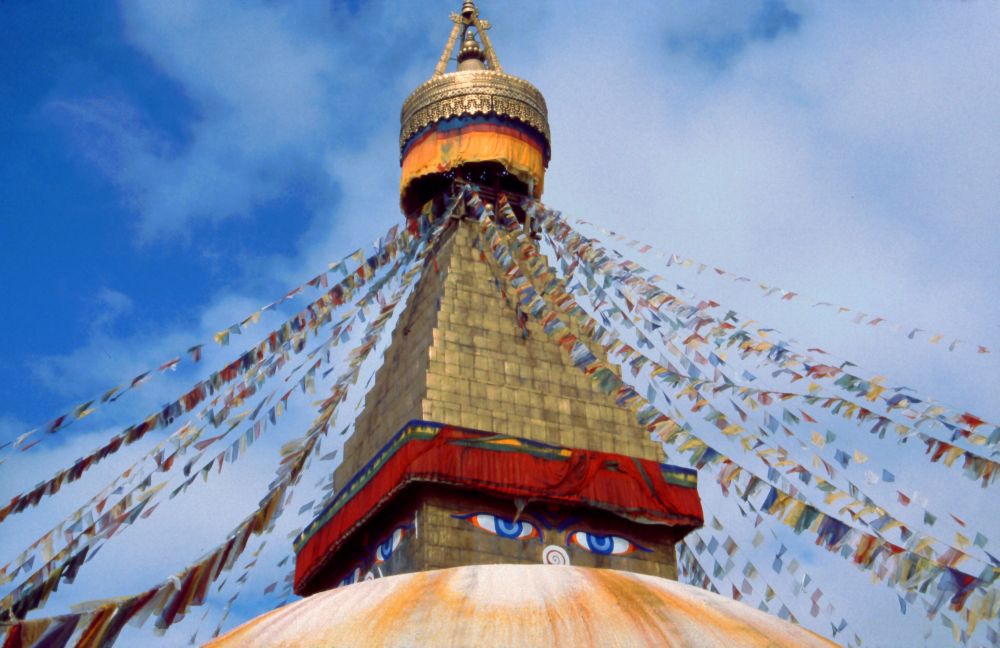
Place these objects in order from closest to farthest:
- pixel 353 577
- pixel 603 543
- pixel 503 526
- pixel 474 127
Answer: pixel 503 526 → pixel 603 543 → pixel 353 577 → pixel 474 127

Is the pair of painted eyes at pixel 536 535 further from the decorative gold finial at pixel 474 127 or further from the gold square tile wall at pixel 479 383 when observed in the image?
the decorative gold finial at pixel 474 127

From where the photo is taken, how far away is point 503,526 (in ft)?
35.1

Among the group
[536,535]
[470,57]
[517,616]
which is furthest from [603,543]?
[470,57]

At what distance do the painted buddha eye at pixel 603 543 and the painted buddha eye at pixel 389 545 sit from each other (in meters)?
1.49

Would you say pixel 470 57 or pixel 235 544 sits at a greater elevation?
pixel 470 57

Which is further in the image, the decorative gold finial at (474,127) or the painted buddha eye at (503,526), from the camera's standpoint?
the decorative gold finial at (474,127)

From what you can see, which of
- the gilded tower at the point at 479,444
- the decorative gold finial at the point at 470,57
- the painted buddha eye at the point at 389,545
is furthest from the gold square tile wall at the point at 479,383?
the decorative gold finial at the point at 470,57

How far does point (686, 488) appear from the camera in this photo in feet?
37.1

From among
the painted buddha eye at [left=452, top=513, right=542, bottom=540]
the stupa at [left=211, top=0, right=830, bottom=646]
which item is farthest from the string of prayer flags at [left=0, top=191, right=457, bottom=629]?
the painted buddha eye at [left=452, top=513, right=542, bottom=540]

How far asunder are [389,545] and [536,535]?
134 cm

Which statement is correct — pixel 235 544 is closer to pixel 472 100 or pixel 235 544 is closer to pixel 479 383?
pixel 479 383

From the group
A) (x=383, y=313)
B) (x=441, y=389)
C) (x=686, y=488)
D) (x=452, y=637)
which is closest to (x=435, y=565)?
(x=441, y=389)

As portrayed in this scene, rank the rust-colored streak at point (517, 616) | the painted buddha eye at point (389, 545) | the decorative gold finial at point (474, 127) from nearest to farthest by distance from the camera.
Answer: the rust-colored streak at point (517, 616) < the painted buddha eye at point (389, 545) < the decorative gold finial at point (474, 127)

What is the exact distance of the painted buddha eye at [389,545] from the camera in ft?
35.4
